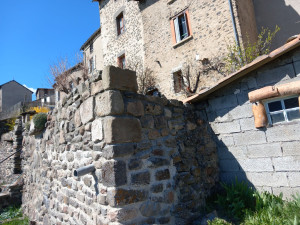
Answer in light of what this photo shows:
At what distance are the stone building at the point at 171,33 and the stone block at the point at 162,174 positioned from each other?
572cm

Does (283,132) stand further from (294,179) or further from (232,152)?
(232,152)

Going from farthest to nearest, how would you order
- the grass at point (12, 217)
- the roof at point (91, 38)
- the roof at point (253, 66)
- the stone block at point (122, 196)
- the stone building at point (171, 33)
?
the roof at point (91, 38), the stone building at point (171, 33), the grass at point (12, 217), the roof at point (253, 66), the stone block at point (122, 196)

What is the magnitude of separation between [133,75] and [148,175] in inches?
47.9

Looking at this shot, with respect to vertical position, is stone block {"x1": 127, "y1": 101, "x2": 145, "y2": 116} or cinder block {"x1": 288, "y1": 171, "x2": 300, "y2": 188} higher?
stone block {"x1": 127, "y1": 101, "x2": 145, "y2": 116}

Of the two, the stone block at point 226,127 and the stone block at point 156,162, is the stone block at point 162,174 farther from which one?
the stone block at point 226,127

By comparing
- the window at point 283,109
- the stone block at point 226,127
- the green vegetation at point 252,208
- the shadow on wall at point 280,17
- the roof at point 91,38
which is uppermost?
the roof at point 91,38

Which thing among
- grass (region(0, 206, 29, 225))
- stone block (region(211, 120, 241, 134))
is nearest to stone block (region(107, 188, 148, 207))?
stone block (region(211, 120, 241, 134))

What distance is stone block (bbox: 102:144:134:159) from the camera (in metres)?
2.23

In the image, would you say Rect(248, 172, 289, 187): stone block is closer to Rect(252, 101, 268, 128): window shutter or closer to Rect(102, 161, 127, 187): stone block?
Rect(252, 101, 268, 128): window shutter

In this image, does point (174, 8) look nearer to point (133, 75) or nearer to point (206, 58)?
point (206, 58)

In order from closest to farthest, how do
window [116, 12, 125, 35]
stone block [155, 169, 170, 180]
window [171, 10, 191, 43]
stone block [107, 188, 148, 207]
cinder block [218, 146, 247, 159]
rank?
stone block [107, 188, 148, 207] < stone block [155, 169, 170, 180] < cinder block [218, 146, 247, 159] < window [171, 10, 191, 43] < window [116, 12, 125, 35]

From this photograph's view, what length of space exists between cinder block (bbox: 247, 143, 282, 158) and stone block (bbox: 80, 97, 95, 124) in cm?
262

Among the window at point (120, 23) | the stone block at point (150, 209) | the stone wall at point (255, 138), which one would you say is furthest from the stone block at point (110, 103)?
the window at point (120, 23)

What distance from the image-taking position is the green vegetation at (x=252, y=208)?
2.51 meters
